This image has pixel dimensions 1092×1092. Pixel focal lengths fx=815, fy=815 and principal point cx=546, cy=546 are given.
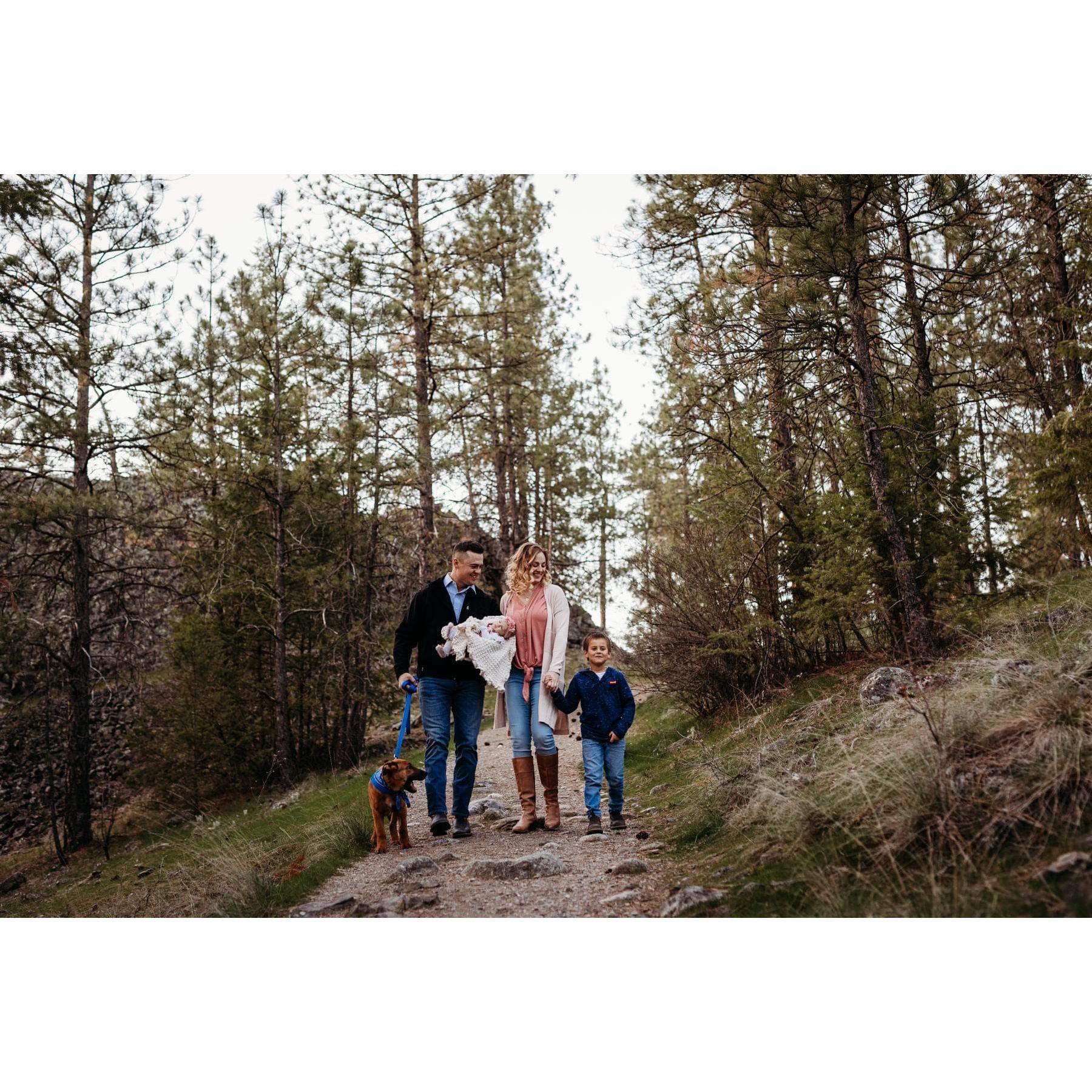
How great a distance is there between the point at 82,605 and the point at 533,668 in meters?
8.71

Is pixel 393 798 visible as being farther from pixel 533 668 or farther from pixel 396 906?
pixel 396 906

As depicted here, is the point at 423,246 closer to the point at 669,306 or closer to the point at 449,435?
the point at 449,435

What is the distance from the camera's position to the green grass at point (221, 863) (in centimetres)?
523

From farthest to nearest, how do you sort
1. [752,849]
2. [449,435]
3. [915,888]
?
1. [449,435]
2. [752,849]
3. [915,888]

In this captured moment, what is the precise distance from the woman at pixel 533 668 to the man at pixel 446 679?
0.27 metres

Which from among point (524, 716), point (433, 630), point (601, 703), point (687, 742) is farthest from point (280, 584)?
point (601, 703)

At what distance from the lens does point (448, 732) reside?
6.07 meters

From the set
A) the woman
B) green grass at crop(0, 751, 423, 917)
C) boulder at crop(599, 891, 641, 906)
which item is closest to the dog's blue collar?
green grass at crop(0, 751, 423, 917)

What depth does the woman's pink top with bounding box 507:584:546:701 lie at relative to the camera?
5.97 meters

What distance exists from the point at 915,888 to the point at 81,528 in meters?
11.3

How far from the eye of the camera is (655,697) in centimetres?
1402

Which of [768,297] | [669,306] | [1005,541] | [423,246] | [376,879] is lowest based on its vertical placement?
[376,879]

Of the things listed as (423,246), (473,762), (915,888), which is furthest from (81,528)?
(915,888)

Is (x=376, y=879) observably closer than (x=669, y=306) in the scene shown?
Yes
